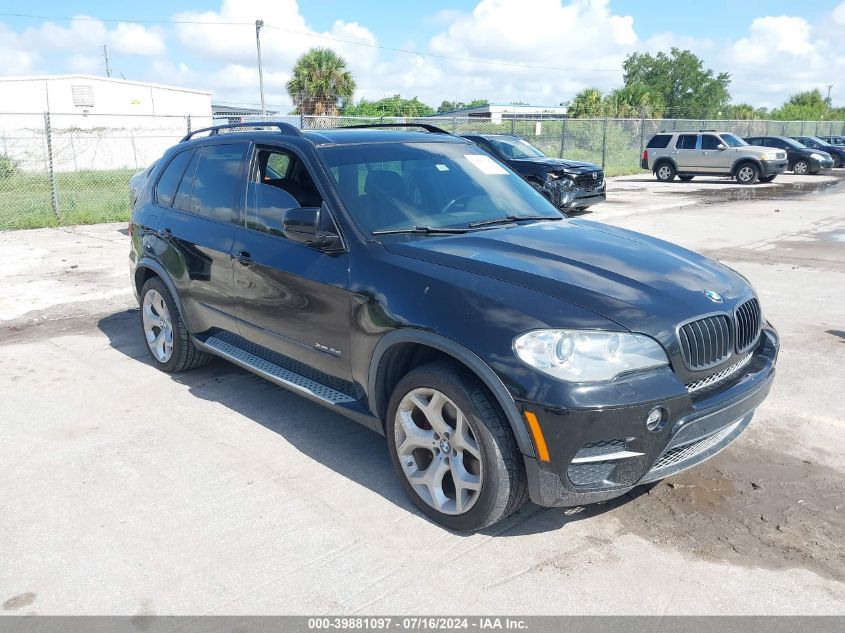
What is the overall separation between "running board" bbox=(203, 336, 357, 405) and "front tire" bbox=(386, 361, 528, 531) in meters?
0.49

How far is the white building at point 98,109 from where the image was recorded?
1287 inches

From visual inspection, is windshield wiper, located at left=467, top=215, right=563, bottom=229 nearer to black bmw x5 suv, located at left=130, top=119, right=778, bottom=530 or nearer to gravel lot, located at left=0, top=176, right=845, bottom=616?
black bmw x5 suv, located at left=130, top=119, right=778, bottom=530

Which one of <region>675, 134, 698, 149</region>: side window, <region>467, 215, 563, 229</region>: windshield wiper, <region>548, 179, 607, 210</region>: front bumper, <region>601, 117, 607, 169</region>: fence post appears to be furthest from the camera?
<region>601, 117, 607, 169</region>: fence post

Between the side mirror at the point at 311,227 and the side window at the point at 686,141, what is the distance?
2437 cm

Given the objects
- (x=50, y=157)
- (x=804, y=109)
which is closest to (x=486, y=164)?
(x=50, y=157)

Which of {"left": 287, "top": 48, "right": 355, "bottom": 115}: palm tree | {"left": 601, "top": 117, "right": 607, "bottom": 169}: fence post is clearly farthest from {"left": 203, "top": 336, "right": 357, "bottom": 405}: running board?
{"left": 287, "top": 48, "right": 355, "bottom": 115}: palm tree

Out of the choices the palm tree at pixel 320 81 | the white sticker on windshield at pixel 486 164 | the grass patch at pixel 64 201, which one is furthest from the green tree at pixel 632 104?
the white sticker on windshield at pixel 486 164

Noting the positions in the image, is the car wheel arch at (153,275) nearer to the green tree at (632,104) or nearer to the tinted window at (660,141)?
the tinted window at (660,141)

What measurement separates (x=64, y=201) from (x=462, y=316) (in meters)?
15.3

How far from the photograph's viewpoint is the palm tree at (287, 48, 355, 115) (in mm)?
40469

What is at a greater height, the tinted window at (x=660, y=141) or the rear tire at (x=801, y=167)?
the tinted window at (x=660, y=141)

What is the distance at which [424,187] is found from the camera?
4.37 m

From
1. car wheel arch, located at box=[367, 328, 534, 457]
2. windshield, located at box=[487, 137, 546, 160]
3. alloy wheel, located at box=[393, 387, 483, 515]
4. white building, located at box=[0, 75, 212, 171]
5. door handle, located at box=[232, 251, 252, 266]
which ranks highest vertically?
white building, located at box=[0, 75, 212, 171]

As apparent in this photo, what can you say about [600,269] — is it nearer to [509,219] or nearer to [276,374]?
[509,219]
